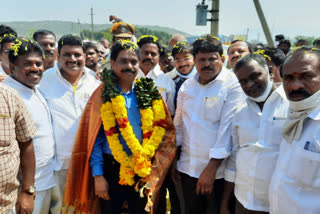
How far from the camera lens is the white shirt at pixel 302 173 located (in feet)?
5.98

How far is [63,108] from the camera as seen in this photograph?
10.1 ft

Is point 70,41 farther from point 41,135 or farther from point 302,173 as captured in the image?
point 302,173

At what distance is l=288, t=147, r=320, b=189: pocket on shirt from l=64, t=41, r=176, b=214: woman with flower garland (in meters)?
1.39

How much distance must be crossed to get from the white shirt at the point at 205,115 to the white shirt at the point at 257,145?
265 mm

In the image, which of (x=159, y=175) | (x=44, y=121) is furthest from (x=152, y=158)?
(x=44, y=121)

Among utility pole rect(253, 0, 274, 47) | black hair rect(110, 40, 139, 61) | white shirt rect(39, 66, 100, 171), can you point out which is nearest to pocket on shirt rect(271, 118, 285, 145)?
black hair rect(110, 40, 139, 61)

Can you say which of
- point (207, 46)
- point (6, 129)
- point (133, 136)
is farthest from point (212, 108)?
point (6, 129)

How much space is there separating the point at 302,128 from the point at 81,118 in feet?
7.13

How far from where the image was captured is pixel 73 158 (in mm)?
2881

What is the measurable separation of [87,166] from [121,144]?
45 cm

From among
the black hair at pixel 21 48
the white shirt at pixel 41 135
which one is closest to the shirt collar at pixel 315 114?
the white shirt at pixel 41 135

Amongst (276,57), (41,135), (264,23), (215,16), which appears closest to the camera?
(41,135)

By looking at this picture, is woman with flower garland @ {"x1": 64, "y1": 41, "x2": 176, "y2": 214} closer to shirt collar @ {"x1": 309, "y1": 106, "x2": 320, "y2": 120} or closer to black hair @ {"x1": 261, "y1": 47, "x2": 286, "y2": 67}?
shirt collar @ {"x1": 309, "y1": 106, "x2": 320, "y2": 120}

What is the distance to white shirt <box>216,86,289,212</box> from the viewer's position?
7.43 ft
